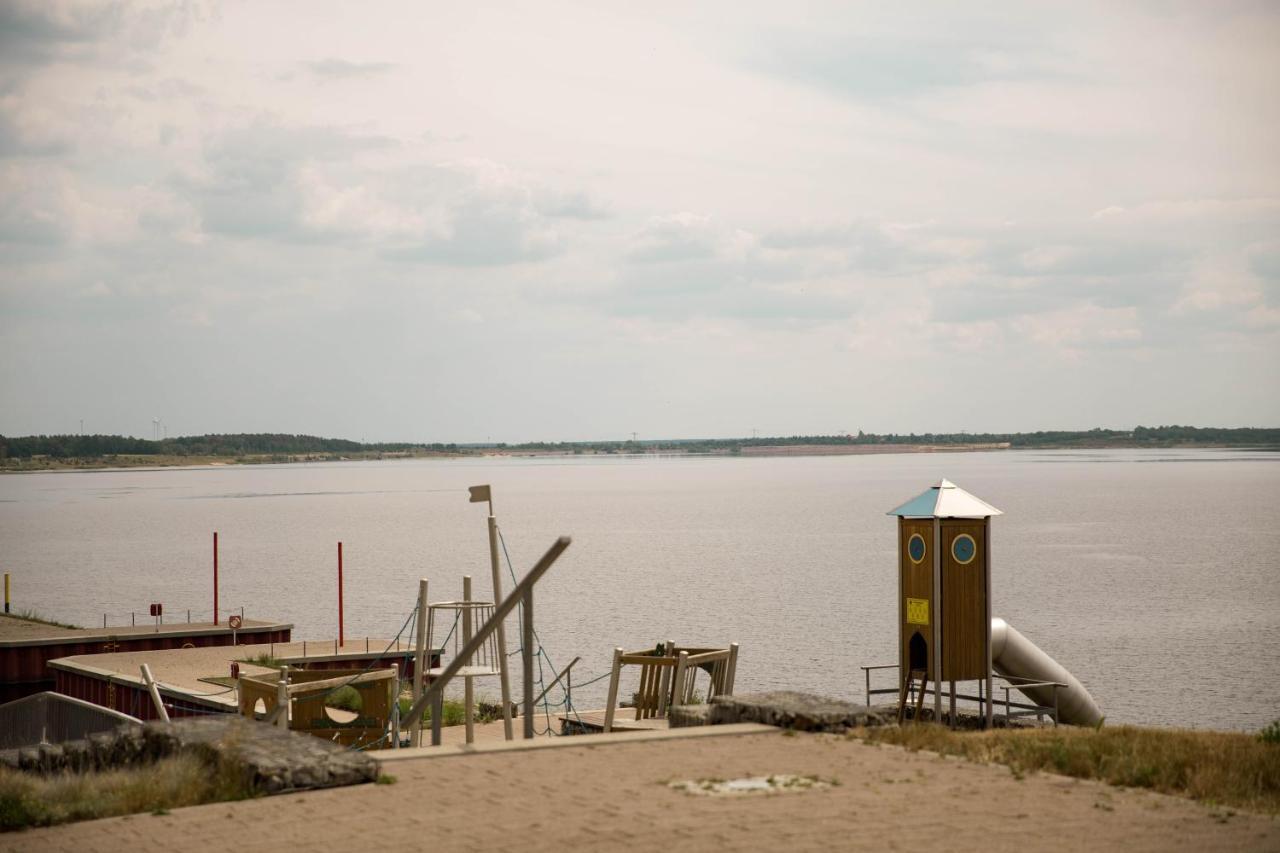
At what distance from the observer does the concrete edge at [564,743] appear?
44.8ft

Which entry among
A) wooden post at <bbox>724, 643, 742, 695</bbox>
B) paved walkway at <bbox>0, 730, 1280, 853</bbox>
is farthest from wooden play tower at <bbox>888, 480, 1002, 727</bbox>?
paved walkway at <bbox>0, 730, 1280, 853</bbox>

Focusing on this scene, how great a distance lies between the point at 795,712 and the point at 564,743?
2.51 metres

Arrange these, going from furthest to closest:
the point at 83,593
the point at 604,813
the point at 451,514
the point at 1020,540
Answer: the point at 451,514 < the point at 1020,540 < the point at 83,593 < the point at 604,813

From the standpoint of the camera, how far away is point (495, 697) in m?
39.9

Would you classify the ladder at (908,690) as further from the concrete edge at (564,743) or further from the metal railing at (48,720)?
the metal railing at (48,720)

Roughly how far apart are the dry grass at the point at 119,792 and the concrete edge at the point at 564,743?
152cm

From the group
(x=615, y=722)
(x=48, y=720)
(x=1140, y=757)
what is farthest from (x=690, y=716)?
(x=48, y=720)

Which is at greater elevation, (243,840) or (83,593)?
(243,840)

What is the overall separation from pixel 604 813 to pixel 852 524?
386 feet

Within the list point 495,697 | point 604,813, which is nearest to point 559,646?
point 495,697

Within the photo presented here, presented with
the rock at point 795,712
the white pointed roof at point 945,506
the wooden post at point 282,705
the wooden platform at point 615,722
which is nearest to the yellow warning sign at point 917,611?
the white pointed roof at point 945,506

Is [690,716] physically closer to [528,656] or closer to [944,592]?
[528,656]

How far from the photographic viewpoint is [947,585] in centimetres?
2027

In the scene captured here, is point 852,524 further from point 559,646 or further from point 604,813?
point 604,813
